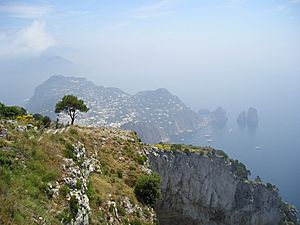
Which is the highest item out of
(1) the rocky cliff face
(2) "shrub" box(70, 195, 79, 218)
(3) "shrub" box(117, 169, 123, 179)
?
(2) "shrub" box(70, 195, 79, 218)

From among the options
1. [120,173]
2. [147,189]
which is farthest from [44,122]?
[147,189]

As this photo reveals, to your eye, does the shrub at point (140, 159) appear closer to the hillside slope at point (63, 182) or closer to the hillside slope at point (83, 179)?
the hillside slope at point (83, 179)

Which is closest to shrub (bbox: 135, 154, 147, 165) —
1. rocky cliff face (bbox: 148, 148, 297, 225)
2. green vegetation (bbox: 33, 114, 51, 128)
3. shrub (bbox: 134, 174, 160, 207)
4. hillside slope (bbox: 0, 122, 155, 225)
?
hillside slope (bbox: 0, 122, 155, 225)

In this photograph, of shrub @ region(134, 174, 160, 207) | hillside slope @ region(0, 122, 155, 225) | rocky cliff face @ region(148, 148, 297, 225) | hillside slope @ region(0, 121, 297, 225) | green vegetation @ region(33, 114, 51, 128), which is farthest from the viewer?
rocky cliff face @ region(148, 148, 297, 225)

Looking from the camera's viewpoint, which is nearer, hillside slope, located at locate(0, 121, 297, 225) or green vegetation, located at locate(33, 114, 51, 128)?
hillside slope, located at locate(0, 121, 297, 225)

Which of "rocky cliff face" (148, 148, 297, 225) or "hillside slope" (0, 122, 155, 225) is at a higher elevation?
"hillside slope" (0, 122, 155, 225)

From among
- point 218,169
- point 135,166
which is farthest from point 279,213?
point 135,166

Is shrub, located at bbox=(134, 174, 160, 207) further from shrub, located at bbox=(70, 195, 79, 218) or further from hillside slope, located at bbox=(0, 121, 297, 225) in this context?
shrub, located at bbox=(70, 195, 79, 218)

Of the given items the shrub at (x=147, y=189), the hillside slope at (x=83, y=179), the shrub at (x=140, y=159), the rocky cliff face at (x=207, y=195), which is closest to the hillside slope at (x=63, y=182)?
the hillside slope at (x=83, y=179)

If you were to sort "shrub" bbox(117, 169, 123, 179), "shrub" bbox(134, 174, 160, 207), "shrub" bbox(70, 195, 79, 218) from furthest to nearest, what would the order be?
"shrub" bbox(117, 169, 123, 179), "shrub" bbox(134, 174, 160, 207), "shrub" bbox(70, 195, 79, 218)

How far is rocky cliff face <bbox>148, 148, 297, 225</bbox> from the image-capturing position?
1809 inches

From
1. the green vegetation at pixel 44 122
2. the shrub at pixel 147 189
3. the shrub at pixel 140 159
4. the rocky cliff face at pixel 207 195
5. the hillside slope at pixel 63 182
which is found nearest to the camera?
the hillside slope at pixel 63 182

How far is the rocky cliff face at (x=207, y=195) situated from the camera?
4594 centimetres

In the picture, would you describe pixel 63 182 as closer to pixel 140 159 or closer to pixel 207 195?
pixel 140 159
